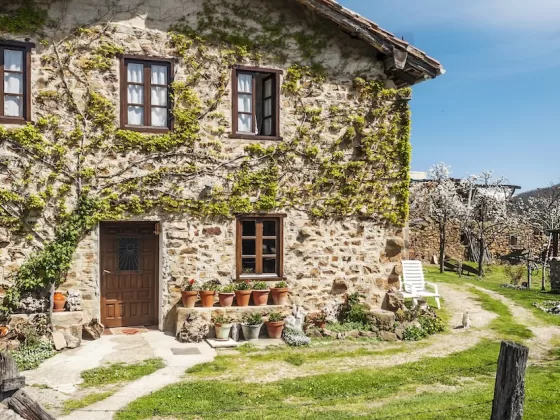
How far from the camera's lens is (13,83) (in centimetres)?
1065

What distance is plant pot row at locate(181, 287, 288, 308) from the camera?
11531 mm

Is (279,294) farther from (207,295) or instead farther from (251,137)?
(251,137)

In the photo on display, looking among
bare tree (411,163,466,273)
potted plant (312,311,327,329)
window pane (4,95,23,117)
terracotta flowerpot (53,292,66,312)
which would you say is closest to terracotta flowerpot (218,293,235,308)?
potted plant (312,311,327,329)

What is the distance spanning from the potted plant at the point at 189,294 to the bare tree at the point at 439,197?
1684 centimetres

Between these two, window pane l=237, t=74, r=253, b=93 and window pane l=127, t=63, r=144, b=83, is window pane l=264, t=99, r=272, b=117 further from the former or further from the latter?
window pane l=127, t=63, r=144, b=83

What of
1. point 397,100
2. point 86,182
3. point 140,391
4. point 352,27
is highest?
point 352,27

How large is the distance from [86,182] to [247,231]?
11.3ft

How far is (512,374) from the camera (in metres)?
5.16

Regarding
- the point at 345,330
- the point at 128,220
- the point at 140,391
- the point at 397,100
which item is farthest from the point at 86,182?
the point at 397,100

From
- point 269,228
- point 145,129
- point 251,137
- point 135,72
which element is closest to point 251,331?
point 269,228

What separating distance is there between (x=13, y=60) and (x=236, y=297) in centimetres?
628

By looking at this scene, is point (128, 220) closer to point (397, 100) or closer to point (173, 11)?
point (173, 11)

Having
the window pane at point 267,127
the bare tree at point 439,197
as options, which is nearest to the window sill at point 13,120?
the window pane at point 267,127

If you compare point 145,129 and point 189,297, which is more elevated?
point 145,129
